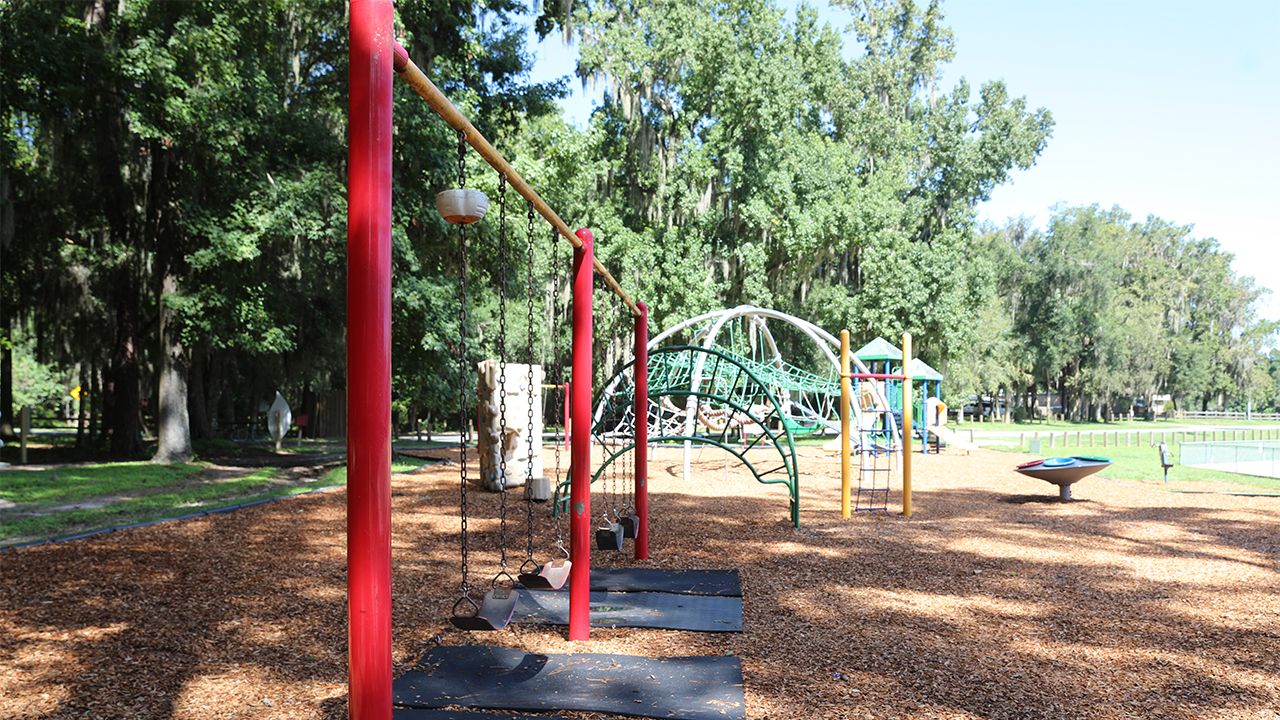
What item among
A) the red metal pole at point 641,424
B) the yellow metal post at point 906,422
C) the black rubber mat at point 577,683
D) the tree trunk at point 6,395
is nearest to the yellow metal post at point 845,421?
the yellow metal post at point 906,422

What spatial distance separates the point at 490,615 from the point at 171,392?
498 inches

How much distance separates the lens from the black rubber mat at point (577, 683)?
3318 millimetres

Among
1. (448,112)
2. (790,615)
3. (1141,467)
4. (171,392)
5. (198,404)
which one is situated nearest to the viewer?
(448,112)

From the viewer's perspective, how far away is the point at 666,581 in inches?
225

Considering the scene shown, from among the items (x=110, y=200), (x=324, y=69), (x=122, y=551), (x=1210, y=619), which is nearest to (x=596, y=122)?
(x=324, y=69)

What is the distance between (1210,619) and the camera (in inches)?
195

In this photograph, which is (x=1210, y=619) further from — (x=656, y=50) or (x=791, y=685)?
(x=656, y=50)

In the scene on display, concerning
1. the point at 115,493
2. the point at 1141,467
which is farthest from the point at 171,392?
the point at 1141,467

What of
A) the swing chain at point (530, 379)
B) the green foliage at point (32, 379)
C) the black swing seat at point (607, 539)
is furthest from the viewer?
the green foliage at point (32, 379)

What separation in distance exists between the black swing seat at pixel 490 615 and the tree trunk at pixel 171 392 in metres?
12.2

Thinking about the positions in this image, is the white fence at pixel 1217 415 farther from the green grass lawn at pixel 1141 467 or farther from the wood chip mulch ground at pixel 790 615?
the wood chip mulch ground at pixel 790 615

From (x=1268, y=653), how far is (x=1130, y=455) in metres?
18.7

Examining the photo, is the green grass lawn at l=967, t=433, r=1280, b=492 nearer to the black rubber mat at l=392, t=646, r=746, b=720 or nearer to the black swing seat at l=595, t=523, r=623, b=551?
the black swing seat at l=595, t=523, r=623, b=551

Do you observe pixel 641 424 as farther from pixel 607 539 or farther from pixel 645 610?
pixel 645 610
